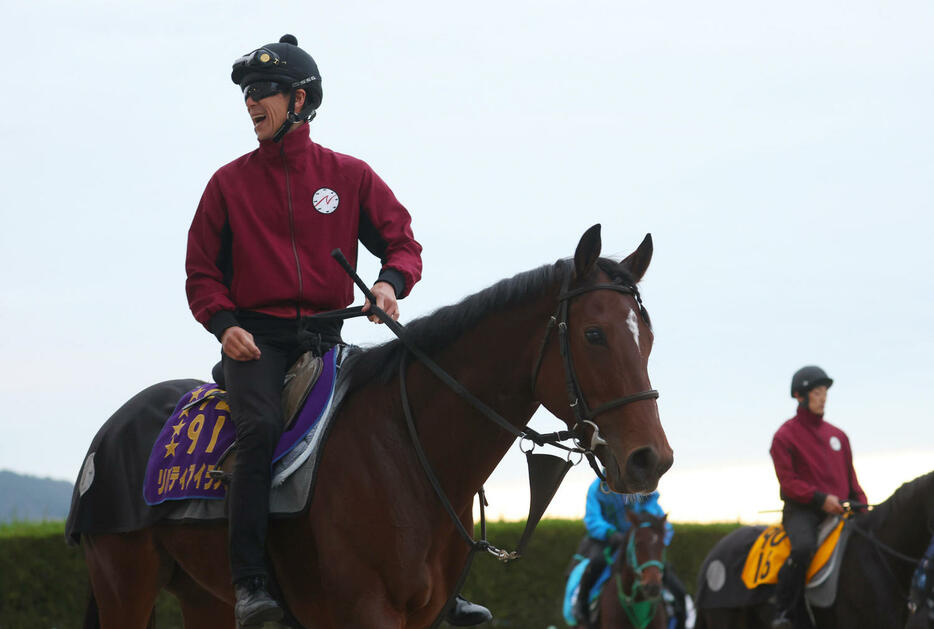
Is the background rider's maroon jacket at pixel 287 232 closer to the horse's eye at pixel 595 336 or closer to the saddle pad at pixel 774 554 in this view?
the horse's eye at pixel 595 336

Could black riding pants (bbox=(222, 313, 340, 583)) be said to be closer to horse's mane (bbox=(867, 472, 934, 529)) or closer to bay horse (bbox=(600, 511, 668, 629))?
horse's mane (bbox=(867, 472, 934, 529))

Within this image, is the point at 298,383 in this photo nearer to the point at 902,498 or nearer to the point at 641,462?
the point at 641,462

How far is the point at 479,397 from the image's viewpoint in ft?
14.2

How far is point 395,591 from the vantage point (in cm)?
419

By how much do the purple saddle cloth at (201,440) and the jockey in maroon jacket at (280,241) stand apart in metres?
0.10

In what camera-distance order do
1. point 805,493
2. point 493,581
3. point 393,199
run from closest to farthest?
point 393,199 → point 805,493 → point 493,581

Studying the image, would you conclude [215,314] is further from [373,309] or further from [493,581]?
[493,581]

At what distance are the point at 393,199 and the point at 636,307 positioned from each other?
149cm

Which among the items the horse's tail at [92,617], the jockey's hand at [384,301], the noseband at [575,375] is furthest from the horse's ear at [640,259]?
the horse's tail at [92,617]

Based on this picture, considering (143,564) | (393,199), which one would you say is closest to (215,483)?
(143,564)

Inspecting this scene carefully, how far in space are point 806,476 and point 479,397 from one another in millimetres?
6995

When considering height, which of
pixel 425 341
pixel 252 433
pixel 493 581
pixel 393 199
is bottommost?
pixel 493 581

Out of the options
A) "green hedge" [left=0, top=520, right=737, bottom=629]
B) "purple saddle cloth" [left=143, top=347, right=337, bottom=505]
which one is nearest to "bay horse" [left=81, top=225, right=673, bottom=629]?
"purple saddle cloth" [left=143, top=347, right=337, bottom=505]

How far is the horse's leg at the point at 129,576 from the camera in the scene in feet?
17.3
